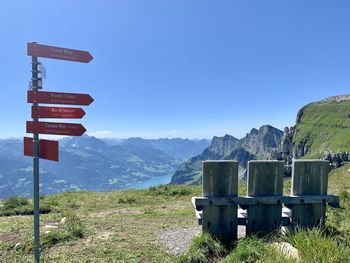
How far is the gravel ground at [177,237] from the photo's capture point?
714cm

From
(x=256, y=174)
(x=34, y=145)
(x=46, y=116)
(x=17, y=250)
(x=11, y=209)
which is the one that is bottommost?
(x=11, y=209)

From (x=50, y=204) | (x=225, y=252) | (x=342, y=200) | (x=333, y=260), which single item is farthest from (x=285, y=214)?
(x=50, y=204)

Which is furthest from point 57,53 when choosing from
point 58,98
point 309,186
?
point 309,186

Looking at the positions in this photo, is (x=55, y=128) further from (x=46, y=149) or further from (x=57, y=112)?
(x=46, y=149)

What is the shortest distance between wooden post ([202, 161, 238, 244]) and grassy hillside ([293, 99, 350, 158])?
14299 centimetres

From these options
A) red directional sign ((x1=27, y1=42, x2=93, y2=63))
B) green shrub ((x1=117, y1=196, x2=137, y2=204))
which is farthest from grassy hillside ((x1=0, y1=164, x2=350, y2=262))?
red directional sign ((x1=27, y1=42, x2=93, y2=63))

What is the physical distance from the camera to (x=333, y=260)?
14.6 feet

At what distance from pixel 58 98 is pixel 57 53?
818mm

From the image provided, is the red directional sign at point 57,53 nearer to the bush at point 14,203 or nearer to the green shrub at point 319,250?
the green shrub at point 319,250

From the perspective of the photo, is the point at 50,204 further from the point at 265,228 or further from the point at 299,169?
the point at 299,169

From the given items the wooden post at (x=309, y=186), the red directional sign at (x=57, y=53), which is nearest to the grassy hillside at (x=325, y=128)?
the wooden post at (x=309, y=186)

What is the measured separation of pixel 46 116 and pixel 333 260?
5150 mm

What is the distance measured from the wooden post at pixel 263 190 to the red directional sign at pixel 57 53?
14.8 feet

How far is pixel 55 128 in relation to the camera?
534cm
